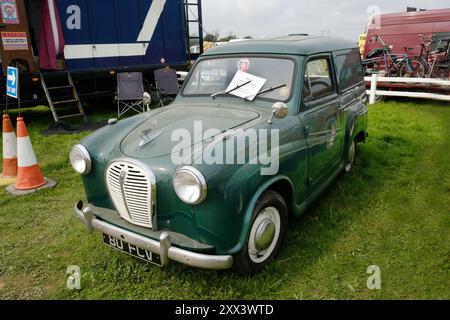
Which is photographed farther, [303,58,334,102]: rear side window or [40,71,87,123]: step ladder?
[40,71,87,123]: step ladder

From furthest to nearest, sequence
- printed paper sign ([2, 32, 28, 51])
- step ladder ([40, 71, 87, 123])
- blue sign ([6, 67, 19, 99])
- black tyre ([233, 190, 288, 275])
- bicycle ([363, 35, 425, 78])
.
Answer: bicycle ([363, 35, 425, 78]) < step ladder ([40, 71, 87, 123]) < printed paper sign ([2, 32, 28, 51]) < blue sign ([6, 67, 19, 99]) < black tyre ([233, 190, 288, 275])

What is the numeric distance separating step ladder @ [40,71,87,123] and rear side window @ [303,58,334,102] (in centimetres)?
603

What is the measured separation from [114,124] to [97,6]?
6527 millimetres

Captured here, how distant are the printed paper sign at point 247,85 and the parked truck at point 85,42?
233 inches

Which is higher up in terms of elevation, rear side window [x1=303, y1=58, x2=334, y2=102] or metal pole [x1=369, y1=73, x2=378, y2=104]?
rear side window [x1=303, y1=58, x2=334, y2=102]

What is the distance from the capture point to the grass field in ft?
8.91

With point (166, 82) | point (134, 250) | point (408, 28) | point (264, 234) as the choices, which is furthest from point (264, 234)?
point (408, 28)

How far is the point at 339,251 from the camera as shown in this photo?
314cm

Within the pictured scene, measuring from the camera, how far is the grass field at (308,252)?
8.91 feet

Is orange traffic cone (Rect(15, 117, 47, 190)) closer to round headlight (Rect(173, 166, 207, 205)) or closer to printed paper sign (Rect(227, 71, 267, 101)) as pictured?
printed paper sign (Rect(227, 71, 267, 101))

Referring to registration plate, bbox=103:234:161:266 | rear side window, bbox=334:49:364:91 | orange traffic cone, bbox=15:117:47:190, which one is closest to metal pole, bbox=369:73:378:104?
rear side window, bbox=334:49:364:91

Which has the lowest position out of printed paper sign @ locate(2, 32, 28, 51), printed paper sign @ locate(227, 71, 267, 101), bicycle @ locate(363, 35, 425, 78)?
bicycle @ locate(363, 35, 425, 78)

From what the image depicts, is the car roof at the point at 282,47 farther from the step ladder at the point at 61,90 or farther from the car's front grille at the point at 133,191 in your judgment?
the step ladder at the point at 61,90
